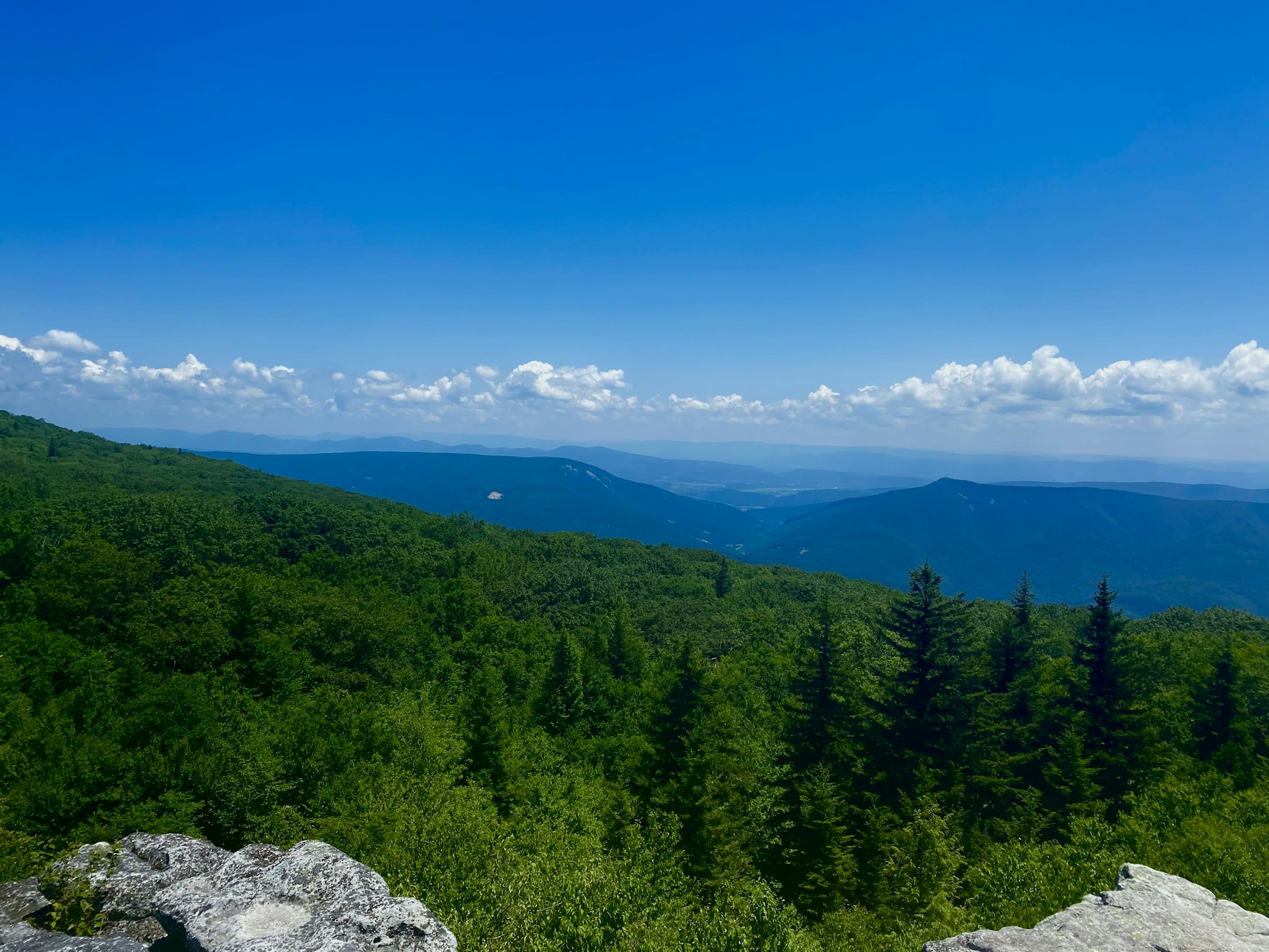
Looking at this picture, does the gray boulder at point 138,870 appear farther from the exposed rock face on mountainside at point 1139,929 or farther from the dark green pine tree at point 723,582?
the dark green pine tree at point 723,582

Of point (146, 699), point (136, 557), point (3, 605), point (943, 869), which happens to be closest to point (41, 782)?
point (146, 699)

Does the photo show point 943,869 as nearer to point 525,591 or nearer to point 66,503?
point 525,591

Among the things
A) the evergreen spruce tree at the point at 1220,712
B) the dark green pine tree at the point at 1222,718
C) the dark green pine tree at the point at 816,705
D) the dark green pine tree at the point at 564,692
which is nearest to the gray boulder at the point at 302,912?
the dark green pine tree at the point at 816,705

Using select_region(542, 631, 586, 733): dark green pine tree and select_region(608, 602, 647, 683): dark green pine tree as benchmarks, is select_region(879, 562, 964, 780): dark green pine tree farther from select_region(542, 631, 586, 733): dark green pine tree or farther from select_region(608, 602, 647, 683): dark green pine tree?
select_region(608, 602, 647, 683): dark green pine tree

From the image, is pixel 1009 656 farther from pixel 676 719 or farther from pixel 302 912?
pixel 302 912

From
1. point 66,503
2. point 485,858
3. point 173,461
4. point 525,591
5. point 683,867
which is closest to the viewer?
point 485,858

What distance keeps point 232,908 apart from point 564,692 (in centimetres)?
4694

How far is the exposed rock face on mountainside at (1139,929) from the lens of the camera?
13.3 m

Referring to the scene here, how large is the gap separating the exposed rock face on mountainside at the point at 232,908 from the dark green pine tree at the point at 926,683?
26.0 metres

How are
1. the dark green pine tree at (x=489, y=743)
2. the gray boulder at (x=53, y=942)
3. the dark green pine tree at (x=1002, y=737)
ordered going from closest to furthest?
1. the gray boulder at (x=53, y=942)
2. the dark green pine tree at (x=1002, y=737)
3. the dark green pine tree at (x=489, y=743)

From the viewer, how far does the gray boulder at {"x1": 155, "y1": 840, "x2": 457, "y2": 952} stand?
12453 mm

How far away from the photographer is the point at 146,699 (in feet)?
118

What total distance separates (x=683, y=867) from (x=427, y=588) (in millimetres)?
70856

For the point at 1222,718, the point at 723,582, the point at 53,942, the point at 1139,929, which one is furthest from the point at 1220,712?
the point at 723,582
